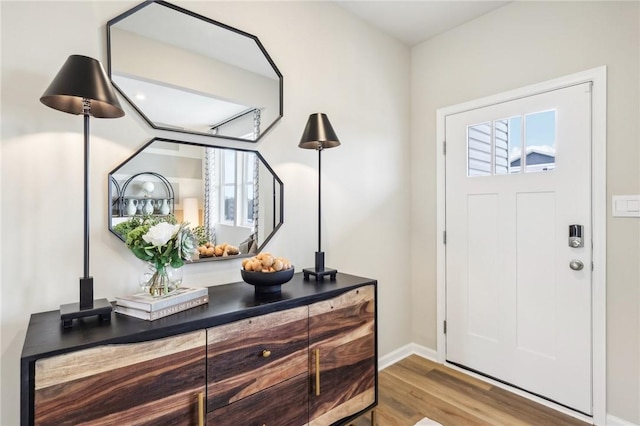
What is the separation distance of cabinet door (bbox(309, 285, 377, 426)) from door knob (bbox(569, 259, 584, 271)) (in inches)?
49.5

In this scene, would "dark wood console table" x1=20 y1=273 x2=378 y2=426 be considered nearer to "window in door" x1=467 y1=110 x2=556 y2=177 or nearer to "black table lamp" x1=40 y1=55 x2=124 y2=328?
"black table lamp" x1=40 y1=55 x2=124 y2=328

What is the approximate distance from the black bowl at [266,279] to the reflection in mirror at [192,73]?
77 cm

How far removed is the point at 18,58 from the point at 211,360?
1.37 metres

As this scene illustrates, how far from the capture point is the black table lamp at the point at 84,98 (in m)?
1.13

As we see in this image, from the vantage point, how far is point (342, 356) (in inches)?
67.9

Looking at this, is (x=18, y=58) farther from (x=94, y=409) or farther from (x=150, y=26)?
(x=94, y=409)

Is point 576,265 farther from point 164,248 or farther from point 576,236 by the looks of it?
point 164,248

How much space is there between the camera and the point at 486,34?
8.09 feet

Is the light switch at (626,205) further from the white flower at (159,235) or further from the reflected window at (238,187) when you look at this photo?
the white flower at (159,235)

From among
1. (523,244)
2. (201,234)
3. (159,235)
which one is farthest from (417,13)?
(159,235)

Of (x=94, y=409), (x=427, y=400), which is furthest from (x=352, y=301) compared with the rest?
(x=94, y=409)

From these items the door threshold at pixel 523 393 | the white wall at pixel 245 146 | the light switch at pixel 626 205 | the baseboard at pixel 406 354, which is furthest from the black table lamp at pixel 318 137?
the light switch at pixel 626 205

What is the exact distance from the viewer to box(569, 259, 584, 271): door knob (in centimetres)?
203

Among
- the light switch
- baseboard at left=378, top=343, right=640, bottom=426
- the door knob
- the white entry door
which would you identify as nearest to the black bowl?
baseboard at left=378, top=343, right=640, bottom=426
